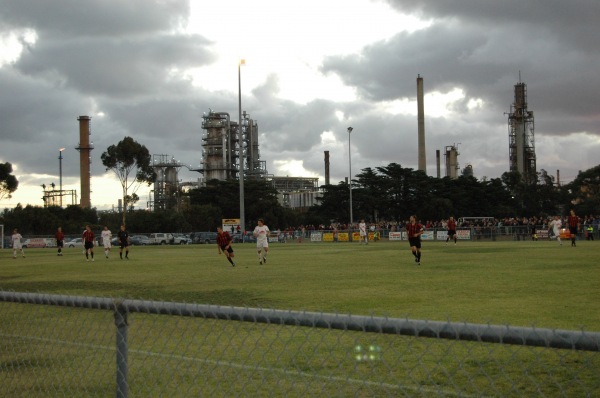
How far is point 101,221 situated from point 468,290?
10026cm

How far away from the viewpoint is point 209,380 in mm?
7703

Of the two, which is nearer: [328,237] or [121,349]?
[121,349]

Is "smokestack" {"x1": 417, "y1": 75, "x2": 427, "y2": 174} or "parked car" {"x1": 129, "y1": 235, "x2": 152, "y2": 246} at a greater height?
"smokestack" {"x1": 417, "y1": 75, "x2": 427, "y2": 174}

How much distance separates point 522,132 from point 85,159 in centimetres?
7168

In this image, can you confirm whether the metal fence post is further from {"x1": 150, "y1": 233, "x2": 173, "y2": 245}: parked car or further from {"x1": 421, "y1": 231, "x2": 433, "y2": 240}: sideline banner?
{"x1": 150, "y1": 233, "x2": 173, "y2": 245}: parked car

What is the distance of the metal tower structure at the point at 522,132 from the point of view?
118 metres

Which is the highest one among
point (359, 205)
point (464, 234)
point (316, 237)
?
point (359, 205)

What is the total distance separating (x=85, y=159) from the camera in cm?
11488

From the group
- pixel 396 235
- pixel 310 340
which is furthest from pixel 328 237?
pixel 310 340

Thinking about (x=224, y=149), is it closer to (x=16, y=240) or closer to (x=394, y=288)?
(x=16, y=240)

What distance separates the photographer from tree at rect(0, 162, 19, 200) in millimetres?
75750

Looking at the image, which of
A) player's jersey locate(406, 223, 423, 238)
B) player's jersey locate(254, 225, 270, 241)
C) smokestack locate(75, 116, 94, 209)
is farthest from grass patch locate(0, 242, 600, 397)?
smokestack locate(75, 116, 94, 209)

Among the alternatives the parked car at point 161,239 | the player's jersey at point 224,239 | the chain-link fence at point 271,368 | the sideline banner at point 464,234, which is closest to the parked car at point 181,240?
the parked car at point 161,239

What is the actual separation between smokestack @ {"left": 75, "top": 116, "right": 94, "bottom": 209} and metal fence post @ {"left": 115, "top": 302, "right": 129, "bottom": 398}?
115 meters
